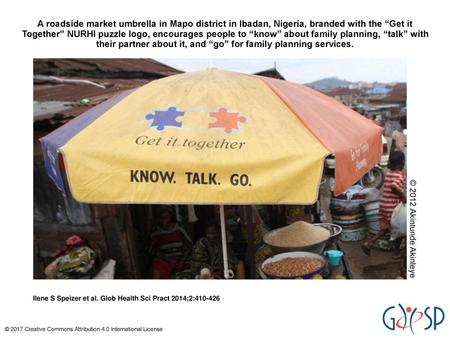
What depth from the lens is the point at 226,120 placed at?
2.28 m

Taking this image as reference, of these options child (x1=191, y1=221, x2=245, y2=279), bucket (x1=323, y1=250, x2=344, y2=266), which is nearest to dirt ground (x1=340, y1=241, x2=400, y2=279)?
bucket (x1=323, y1=250, x2=344, y2=266)

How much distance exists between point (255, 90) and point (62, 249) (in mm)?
2621

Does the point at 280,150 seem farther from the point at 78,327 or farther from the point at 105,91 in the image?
the point at 105,91

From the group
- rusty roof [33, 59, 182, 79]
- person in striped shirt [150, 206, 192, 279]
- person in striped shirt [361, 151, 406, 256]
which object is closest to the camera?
person in striped shirt [150, 206, 192, 279]

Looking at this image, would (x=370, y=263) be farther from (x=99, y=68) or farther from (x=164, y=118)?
(x=99, y=68)

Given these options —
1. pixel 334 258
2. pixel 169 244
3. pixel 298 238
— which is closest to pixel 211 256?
pixel 169 244

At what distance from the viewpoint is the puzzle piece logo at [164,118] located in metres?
2.27

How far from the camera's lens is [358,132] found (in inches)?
105

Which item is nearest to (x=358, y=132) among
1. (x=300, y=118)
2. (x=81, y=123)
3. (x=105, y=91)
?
(x=300, y=118)

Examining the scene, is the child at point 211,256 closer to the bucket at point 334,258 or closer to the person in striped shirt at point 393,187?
the bucket at point 334,258

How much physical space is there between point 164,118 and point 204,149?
0.36m

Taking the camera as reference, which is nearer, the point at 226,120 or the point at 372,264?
the point at 226,120

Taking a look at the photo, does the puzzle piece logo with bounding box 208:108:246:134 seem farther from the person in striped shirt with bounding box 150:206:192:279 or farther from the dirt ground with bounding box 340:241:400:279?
the dirt ground with bounding box 340:241:400:279

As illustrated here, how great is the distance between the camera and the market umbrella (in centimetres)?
207
